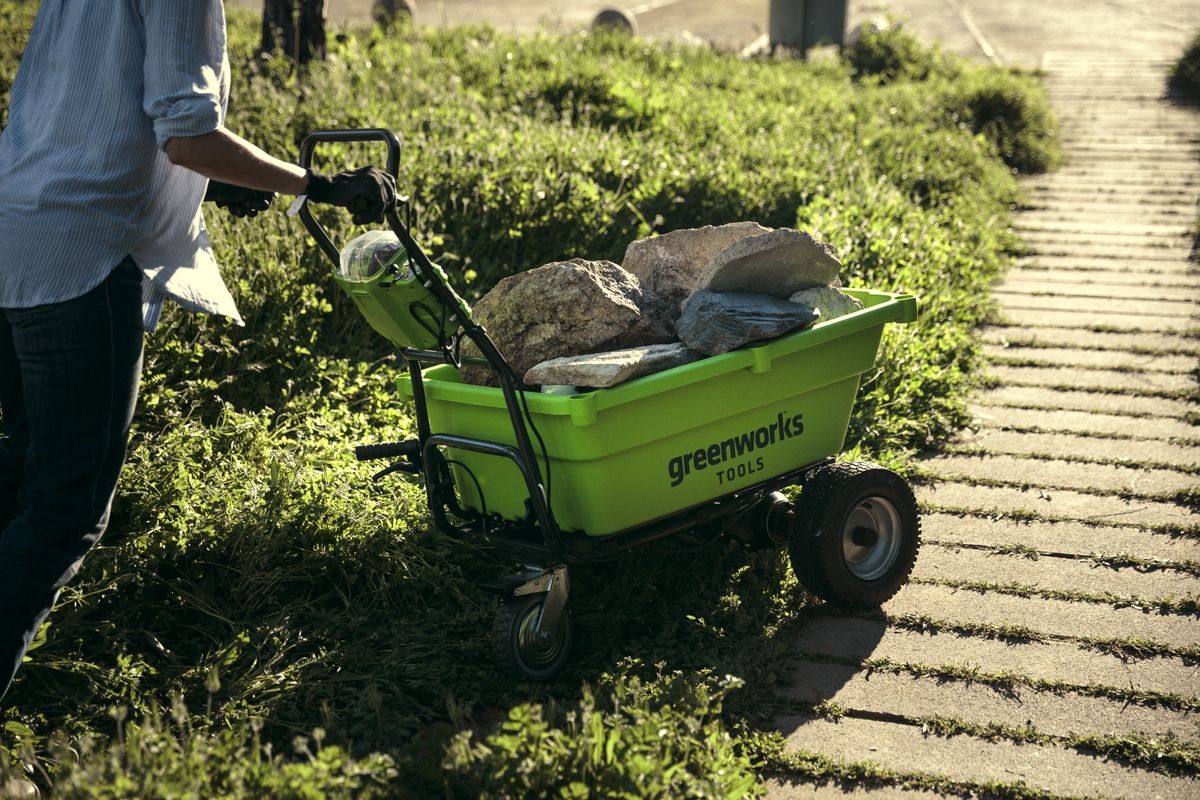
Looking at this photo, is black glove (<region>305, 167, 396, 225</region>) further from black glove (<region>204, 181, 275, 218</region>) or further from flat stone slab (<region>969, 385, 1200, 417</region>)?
flat stone slab (<region>969, 385, 1200, 417</region>)

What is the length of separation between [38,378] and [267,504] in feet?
3.72

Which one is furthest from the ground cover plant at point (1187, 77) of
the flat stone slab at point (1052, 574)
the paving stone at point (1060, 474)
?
the flat stone slab at point (1052, 574)

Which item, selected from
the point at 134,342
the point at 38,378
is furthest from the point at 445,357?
the point at 38,378

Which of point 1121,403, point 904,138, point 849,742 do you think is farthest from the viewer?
point 904,138

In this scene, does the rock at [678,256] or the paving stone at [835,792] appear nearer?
the paving stone at [835,792]

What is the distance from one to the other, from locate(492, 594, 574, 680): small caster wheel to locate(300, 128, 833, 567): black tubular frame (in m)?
0.14

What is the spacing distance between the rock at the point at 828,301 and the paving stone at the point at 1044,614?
89cm

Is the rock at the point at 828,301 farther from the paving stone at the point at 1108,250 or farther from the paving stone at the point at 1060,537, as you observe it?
the paving stone at the point at 1108,250

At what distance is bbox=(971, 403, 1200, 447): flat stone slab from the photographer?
5.26 meters

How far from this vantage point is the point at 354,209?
3057 mm

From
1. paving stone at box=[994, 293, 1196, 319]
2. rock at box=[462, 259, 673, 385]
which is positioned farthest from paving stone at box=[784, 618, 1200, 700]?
paving stone at box=[994, 293, 1196, 319]

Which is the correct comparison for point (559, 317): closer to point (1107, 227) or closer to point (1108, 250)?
point (1108, 250)

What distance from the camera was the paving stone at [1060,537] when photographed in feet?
14.1

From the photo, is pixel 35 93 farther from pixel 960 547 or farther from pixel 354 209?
pixel 960 547
